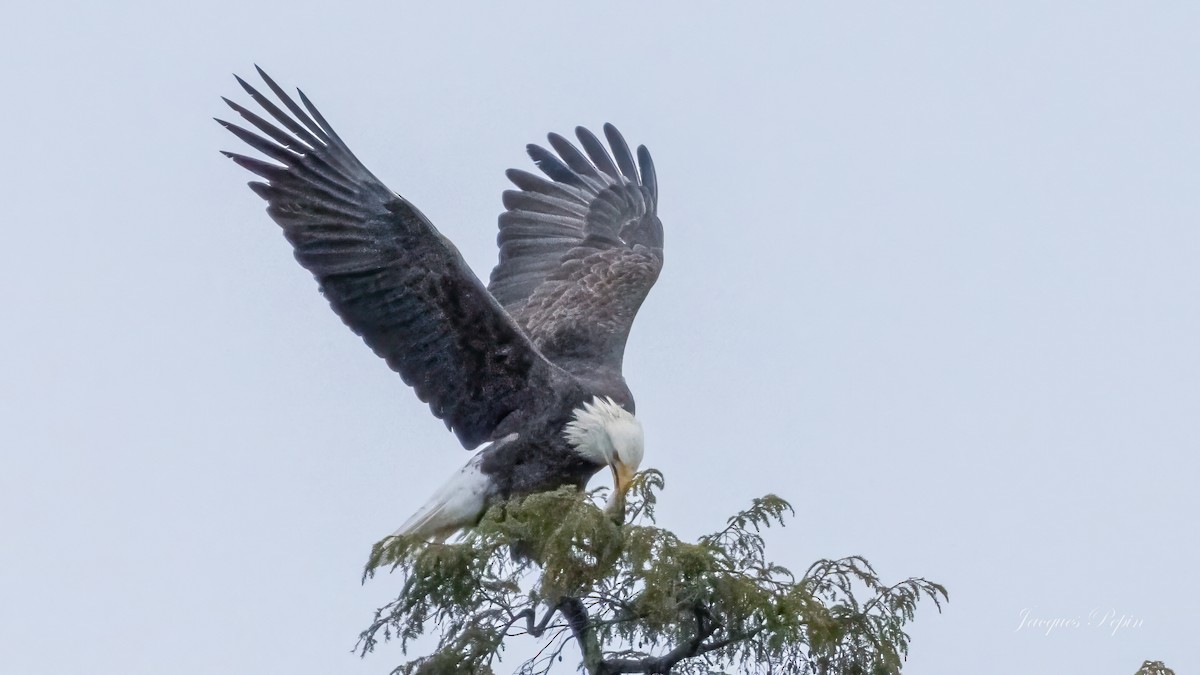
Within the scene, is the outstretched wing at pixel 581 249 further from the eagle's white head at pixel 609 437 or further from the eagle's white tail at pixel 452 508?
the eagle's white tail at pixel 452 508

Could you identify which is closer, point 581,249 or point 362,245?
point 362,245

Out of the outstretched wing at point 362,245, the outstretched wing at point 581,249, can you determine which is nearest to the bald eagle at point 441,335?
the outstretched wing at point 362,245

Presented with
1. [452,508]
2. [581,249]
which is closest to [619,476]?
[452,508]

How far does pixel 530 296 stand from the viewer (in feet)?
32.0

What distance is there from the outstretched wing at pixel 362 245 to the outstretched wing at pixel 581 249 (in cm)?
111

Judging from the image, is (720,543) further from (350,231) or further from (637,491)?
(350,231)

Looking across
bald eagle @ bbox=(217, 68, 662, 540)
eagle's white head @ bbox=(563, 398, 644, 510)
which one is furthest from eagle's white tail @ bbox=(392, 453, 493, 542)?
eagle's white head @ bbox=(563, 398, 644, 510)

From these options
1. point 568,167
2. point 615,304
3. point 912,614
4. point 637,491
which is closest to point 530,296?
point 615,304

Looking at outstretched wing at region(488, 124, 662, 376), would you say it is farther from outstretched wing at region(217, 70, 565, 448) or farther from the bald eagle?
outstretched wing at region(217, 70, 565, 448)

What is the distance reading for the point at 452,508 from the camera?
7.85 metres

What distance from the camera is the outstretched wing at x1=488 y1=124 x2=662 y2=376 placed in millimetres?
9195

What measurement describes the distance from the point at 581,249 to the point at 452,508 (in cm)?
269

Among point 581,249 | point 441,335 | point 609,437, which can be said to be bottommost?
point 609,437

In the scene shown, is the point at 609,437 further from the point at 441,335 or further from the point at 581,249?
the point at 581,249
